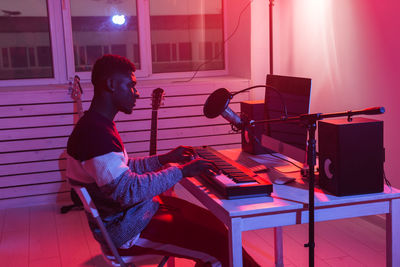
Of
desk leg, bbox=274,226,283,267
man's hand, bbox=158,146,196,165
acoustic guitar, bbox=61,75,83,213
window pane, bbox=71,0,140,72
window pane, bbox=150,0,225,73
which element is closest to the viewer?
man's hand, bbox=158,146,196,165

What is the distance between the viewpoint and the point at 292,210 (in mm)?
1776

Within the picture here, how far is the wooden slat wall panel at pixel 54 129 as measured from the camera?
4156 mm

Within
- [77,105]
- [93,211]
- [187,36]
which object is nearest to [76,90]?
[77,105]

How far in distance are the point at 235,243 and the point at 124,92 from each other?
0.75 meters

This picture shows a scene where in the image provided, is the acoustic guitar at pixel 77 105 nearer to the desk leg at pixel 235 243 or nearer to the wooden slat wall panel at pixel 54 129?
the wooden slat wall panel at pixel 54 129

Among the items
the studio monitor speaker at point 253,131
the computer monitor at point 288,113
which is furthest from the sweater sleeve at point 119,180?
the studio monitor speaker at point 253,131

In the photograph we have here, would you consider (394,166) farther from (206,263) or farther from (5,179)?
(5,179)

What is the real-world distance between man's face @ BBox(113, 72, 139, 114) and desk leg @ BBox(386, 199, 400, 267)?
112cm

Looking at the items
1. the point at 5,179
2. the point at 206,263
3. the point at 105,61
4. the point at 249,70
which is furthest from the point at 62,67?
the point at 206,263

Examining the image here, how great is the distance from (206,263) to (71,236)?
77.2 inches

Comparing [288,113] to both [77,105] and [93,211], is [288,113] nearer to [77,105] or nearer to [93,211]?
[93,211]

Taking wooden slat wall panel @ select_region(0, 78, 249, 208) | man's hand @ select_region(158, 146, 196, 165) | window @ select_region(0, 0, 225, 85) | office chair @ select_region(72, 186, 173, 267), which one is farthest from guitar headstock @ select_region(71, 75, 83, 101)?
office chair @ select_region(72, 186, 173, 267)

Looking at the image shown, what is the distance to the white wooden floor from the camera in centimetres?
297

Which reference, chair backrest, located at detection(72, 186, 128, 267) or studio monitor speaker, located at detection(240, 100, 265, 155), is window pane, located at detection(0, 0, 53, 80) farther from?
chair backrest, located at detection(72, 186, 128, 267)
